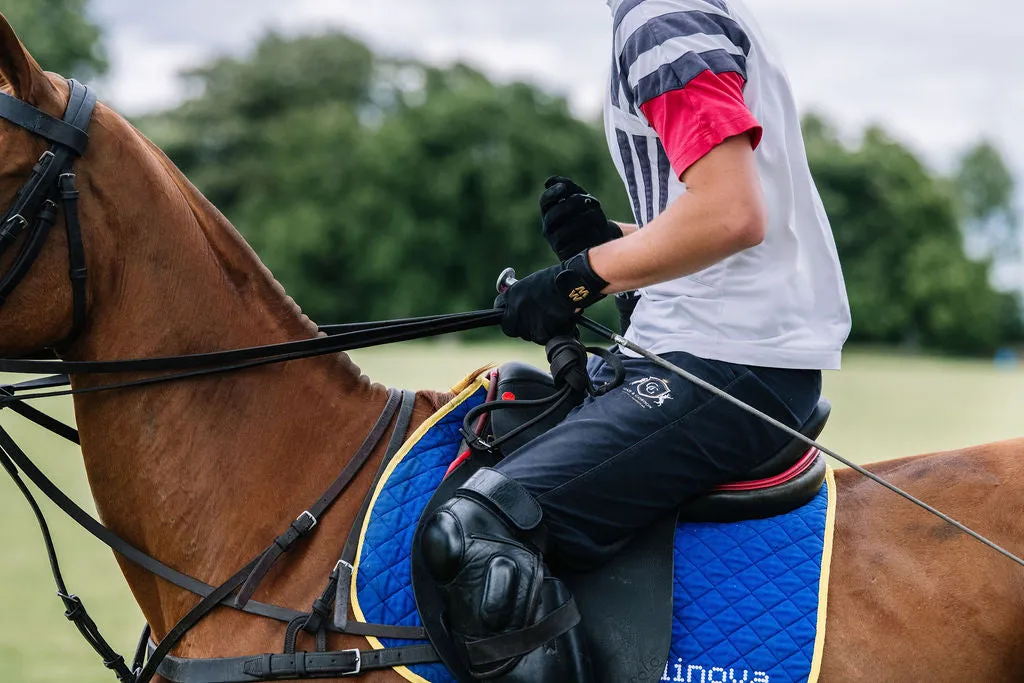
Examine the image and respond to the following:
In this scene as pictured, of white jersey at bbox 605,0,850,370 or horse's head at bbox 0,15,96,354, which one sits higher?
horse's head at bbox 0,15,96,354

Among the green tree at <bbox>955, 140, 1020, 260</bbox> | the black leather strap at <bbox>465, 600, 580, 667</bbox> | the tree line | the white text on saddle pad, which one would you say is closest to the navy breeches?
the black leather strap at <bbox>465, 600, 580, 667</bbox>

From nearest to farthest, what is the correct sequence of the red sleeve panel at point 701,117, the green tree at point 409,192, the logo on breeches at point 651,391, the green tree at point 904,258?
the red sleeve panel at point 701,117 < the logo on breeches at point 651,391 < the green tree at point 409,192 < the green tree at point 904,258

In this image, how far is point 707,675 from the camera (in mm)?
2617

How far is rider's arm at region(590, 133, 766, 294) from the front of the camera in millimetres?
2430

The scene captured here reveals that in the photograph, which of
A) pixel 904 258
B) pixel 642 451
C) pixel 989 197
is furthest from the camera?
pixel 989 197

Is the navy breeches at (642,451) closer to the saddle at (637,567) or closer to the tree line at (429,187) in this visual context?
the saddle at (637,567)

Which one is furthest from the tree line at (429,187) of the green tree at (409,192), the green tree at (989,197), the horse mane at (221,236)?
the horse mane at (221,236)

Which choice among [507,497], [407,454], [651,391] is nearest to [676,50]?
[651,391]

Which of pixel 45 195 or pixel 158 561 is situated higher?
pixel 45 195

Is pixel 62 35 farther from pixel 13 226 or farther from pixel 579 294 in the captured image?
pixel 579 294

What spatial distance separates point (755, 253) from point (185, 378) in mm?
1646

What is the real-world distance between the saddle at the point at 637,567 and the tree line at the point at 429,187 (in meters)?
37.7

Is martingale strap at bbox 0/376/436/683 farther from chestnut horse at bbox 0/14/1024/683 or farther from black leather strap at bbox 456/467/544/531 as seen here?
black leather strap at bbox 456/467/544/531

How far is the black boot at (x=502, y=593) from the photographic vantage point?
243 cm
